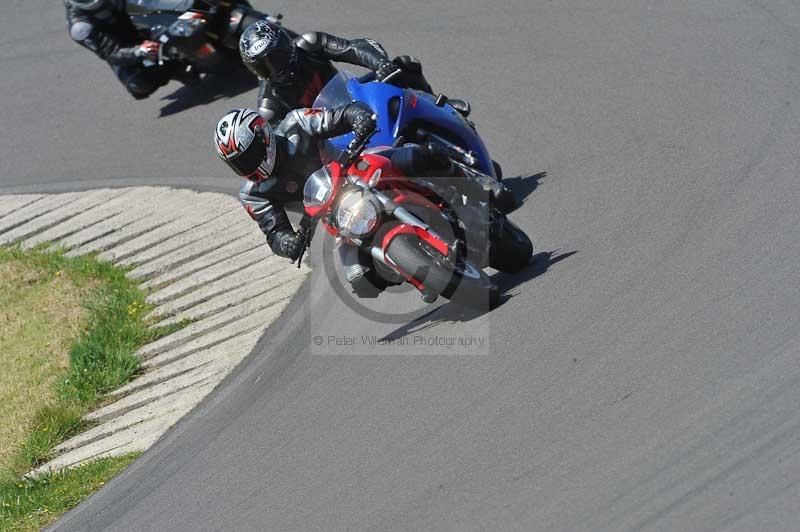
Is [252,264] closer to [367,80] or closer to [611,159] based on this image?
[367,80]

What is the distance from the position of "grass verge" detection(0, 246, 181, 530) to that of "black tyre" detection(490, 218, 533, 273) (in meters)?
2.86

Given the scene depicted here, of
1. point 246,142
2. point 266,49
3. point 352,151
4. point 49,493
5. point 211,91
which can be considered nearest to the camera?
point 352,151

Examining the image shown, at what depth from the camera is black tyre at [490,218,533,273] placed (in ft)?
24.9

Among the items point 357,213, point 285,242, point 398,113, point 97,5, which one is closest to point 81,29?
point 97,5

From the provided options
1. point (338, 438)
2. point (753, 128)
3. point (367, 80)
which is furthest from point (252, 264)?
point (753, 128)

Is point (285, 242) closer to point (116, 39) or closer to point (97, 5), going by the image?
point (116, 39)

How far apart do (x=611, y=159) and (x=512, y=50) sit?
9.73 feet

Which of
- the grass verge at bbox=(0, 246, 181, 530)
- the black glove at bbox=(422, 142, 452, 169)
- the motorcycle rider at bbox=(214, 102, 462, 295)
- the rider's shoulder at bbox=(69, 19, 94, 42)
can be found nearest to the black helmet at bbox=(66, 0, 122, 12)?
the rider's shoulder at bbox=(69, 19, 94, 42)

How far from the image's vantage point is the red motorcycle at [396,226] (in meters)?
6.94

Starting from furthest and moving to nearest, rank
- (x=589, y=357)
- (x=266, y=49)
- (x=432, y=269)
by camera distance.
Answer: (x=266, y=49)
(x=432, y=269)
(x=589, y=357)

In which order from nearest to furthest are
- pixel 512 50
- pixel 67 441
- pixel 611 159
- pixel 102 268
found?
pixel 67 441
pixel 611 159
pixel 102 268
pixel 512 50

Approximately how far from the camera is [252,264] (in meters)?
9.77

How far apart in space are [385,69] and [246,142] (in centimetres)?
182

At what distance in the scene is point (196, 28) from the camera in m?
12.3
